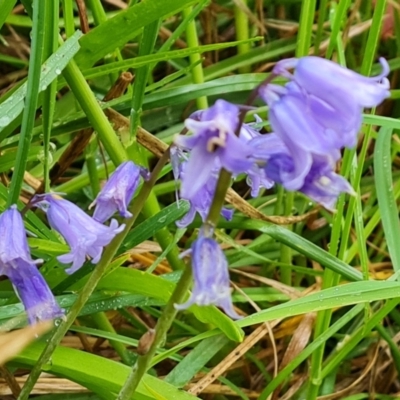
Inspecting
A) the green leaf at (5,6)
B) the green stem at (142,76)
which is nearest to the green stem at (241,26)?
the green stem at (142,76)

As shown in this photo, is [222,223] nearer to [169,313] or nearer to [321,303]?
[321,303]

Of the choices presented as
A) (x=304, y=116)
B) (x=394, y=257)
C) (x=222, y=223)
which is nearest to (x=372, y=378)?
(x=394, y=257)

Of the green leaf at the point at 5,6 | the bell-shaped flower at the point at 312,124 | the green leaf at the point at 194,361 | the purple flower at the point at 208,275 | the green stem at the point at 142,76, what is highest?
the green leaf at the point at 5,6

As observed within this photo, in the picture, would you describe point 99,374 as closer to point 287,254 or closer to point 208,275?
point 208,275

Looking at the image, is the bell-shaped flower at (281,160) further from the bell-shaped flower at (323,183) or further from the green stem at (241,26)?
the green stem at (241,26)

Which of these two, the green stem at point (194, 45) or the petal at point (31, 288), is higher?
the green stem at point (194, 45)

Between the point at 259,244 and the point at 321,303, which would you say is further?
the point at 259,244

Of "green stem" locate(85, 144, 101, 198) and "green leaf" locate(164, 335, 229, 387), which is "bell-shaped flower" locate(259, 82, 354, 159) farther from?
"green stem" locate(85, 144, 101, 198)
